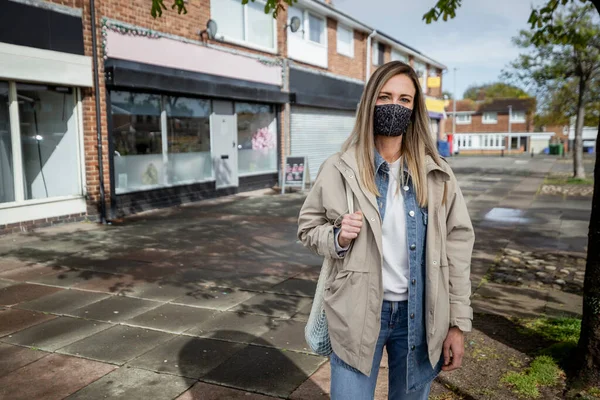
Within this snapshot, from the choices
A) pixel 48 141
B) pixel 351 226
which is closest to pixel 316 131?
pixel 48 141

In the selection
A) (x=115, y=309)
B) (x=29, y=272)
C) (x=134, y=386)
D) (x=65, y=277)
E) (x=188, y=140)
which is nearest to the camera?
(x=134, y=386)

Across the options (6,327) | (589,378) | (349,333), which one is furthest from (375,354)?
(6,327)

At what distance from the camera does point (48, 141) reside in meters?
9.84

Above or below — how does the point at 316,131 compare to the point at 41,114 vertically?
below

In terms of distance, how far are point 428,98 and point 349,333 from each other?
33238 millimetres

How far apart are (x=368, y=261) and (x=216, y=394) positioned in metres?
1.95

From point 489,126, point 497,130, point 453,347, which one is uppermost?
point 489,126

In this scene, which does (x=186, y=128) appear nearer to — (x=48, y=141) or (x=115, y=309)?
(x=48, y=141)

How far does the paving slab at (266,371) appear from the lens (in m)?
3.55

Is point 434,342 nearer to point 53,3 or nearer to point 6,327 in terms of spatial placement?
point 6,327

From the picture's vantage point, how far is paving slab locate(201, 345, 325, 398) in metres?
3.55

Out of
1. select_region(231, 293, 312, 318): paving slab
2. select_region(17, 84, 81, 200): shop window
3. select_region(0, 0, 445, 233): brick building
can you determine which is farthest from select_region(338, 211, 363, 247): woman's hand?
select_region(17, 84, 81, 200): shop window

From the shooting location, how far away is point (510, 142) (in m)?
63.2

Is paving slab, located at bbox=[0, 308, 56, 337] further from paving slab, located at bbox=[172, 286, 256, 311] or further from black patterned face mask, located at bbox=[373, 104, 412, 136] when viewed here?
black patterned face mask, located at bbox=[373, 104, 412, 136]
